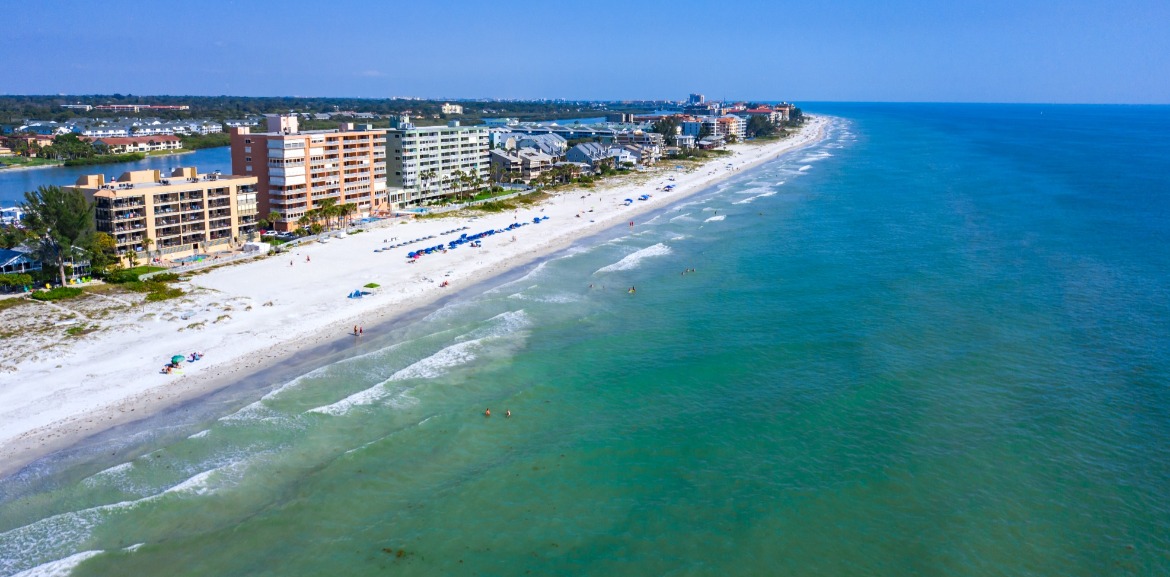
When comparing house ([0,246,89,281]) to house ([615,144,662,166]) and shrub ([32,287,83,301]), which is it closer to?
shrub ([32,287,83,301])

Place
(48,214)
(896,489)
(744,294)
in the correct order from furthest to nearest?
(744,294)
(48,214)
(896,489)

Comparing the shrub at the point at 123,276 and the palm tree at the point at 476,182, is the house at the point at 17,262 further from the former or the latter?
the palm tree at the point at 476,182

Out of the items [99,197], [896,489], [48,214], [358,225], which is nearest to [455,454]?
[896,489]

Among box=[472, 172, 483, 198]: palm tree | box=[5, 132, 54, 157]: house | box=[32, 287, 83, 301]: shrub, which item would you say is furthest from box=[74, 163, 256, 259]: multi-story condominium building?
box=[5, 132, 54, 157]: house

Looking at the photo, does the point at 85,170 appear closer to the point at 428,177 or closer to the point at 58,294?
the point at 428,177

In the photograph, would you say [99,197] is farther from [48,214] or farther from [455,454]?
[455,454]

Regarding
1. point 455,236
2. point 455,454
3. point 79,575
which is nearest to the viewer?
point 79,575

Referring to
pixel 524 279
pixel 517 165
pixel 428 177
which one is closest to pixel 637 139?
pixel 517 165
